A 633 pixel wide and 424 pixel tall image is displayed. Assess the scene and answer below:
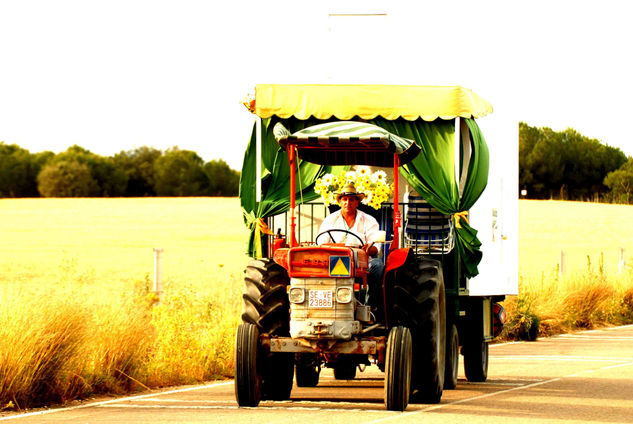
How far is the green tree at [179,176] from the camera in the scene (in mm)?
101875

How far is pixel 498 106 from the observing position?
19.4 m

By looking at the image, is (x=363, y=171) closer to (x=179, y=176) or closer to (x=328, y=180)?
(x=328, y=180)

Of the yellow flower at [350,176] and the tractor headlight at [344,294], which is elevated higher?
the yellow flower at [350,176]

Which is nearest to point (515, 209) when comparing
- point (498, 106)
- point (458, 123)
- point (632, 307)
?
point (498, 106)

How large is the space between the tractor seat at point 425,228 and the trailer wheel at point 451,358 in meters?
1.01

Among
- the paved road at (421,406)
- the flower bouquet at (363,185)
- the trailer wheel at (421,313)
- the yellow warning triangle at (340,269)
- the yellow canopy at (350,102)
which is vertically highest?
the yellow canopy at (350,102)

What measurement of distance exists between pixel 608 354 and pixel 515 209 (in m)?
4.03

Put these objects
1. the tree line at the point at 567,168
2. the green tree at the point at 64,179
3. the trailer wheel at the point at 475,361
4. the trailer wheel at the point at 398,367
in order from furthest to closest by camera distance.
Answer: the green tree at the point at 64,179
the tree line at the point at 567,168
the trailer wheel at the point at 475,361
the trailer wheel at the point at 398,367

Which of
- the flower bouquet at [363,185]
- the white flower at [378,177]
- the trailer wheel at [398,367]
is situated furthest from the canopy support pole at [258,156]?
the trailer wheel at [398,367]

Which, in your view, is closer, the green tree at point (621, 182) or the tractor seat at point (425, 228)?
the tractor seat at point (425, 228)

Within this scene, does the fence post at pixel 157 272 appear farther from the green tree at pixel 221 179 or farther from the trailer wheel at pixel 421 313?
the green tree at pixel 221 179

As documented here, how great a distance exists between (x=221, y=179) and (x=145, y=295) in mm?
80619

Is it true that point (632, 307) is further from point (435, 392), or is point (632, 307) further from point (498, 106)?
point (435, 392)

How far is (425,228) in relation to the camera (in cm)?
1770
